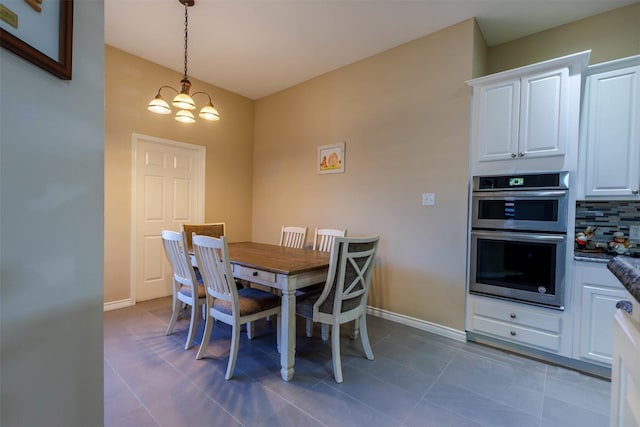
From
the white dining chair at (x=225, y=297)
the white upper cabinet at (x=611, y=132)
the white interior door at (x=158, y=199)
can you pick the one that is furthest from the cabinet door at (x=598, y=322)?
the white interior door at (x=158, y=199)

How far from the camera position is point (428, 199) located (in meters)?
2.70

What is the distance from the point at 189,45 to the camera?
3.00m

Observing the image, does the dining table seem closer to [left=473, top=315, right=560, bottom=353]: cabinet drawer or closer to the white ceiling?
[left=473, top=315, right=560, bottom=353]: cabinet drawer

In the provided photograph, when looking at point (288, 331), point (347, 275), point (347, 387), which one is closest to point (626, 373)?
point (347, 275)

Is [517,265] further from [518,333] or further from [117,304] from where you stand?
[117,304]

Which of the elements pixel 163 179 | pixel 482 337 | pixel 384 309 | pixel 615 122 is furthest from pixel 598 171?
pixel 163 179

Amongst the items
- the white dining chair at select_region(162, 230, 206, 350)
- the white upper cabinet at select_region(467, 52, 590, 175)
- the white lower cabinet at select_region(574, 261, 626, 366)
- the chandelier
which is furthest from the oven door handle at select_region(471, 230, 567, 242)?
the chandelier

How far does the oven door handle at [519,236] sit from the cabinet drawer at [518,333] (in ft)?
2.29

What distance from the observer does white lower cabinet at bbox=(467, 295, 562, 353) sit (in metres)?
2.08

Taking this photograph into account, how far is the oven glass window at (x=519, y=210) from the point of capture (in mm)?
2082

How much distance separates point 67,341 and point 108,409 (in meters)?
1.41

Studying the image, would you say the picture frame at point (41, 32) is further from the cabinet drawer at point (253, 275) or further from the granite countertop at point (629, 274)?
the cabinet drawer at point (253, 275)

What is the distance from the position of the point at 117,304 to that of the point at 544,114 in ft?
14.8

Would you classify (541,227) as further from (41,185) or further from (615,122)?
(41,185)
